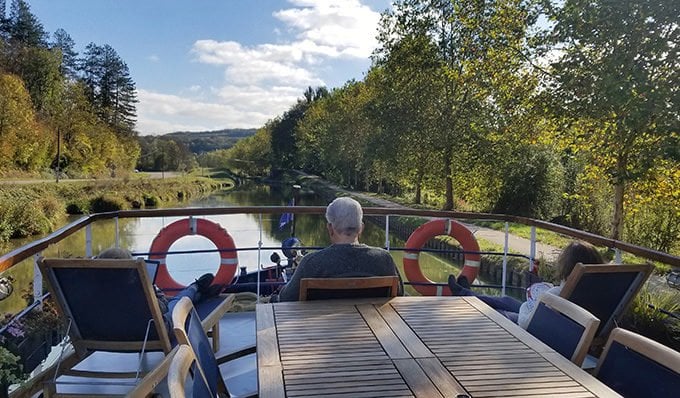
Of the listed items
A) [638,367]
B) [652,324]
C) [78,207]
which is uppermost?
[638,367]

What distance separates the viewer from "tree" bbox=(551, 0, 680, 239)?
4508mm

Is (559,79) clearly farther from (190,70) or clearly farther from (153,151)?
(153,151)

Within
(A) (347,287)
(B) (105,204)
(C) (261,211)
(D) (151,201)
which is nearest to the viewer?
(A) (347,287)

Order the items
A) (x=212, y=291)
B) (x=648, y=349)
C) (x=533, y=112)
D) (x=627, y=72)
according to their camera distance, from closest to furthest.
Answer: (x=648, y=349) < (x=212, y=291) < (x=627, y=72) < (x=533, y=112)

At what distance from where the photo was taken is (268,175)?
187 ft

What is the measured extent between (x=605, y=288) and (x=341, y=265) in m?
1.05

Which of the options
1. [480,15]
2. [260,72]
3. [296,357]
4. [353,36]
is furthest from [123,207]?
[296,357]

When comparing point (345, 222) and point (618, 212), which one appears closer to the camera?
point (345, 222)

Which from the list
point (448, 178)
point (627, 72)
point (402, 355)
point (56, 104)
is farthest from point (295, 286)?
point (56, 104)

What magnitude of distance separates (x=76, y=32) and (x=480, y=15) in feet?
121

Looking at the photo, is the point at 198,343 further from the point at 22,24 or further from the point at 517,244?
the point at 22,24

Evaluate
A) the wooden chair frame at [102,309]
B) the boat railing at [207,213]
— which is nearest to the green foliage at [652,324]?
the boat railing at [207,213]

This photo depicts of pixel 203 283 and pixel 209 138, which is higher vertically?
pixel 209 138

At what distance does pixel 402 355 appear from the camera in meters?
1.36
